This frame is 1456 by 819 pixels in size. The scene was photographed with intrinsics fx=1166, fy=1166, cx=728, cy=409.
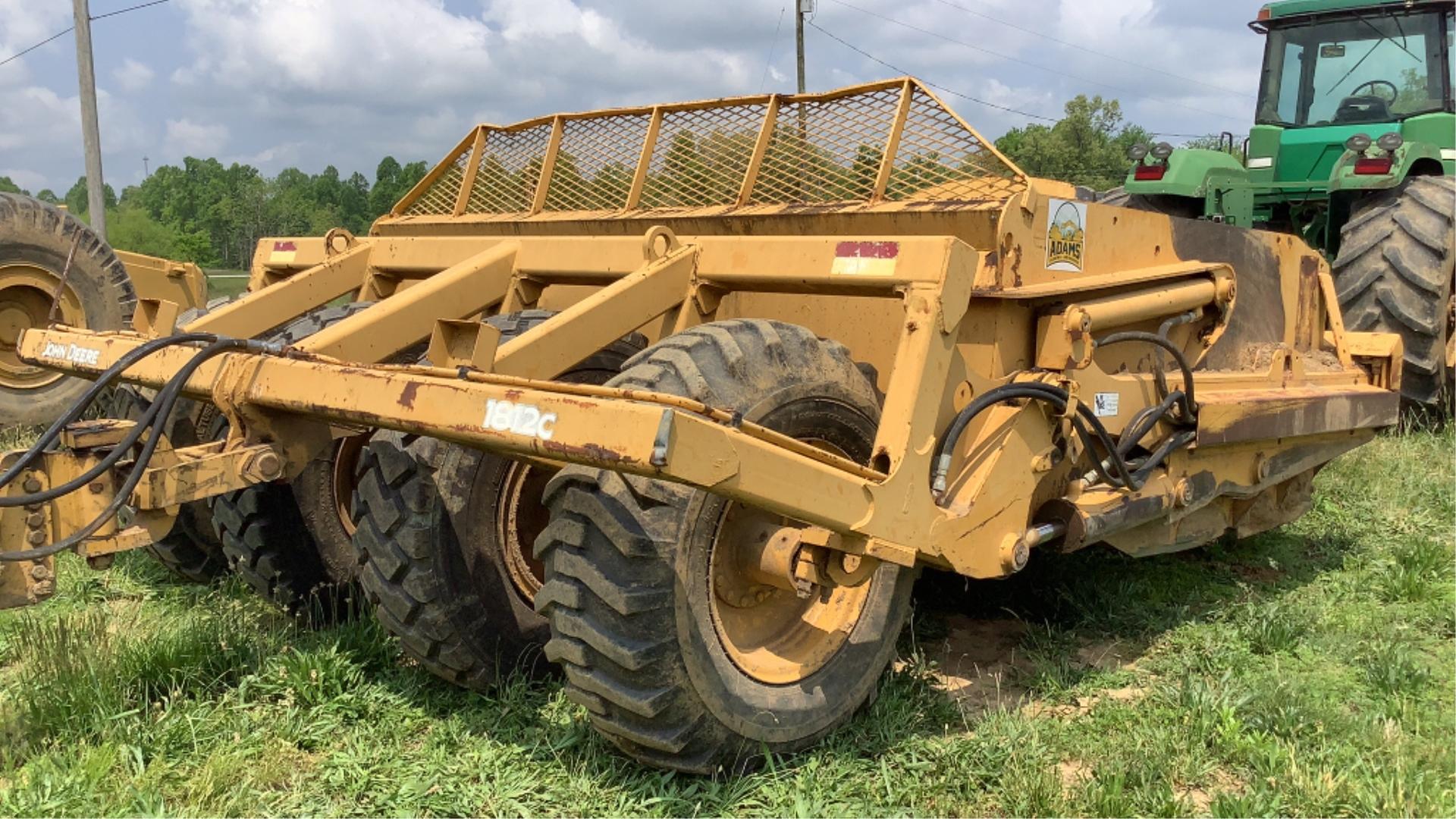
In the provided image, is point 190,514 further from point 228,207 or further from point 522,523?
point 228,207

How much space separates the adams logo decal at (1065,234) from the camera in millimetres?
3961

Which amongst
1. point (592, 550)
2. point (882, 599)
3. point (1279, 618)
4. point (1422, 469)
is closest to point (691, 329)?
point (592, 550)

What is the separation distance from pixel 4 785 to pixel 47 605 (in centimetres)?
188

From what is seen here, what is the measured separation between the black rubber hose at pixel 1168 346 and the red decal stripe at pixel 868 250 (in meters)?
0.99

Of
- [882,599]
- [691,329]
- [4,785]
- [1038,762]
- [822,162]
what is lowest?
[4,785]

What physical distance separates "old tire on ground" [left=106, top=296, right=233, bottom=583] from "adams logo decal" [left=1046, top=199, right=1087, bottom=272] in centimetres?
318

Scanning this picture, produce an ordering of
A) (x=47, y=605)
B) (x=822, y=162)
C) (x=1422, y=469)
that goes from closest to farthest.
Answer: (x=822, y=162) < (x=47, y=605) < (x=1422, y=469)

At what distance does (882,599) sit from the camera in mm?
3639

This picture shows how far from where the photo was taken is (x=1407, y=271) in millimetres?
6711

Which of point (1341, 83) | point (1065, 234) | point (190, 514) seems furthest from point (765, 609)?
point (1341, 83)

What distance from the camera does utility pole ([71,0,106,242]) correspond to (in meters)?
12.6

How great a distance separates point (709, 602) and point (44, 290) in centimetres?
581

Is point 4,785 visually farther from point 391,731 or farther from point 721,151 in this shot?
point 721,151

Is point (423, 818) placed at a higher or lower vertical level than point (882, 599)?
lower
